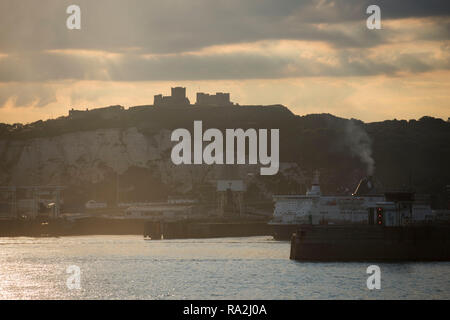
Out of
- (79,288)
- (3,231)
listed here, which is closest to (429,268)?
(79,288)

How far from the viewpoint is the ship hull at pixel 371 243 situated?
86812 millimetres

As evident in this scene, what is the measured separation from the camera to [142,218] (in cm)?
17388

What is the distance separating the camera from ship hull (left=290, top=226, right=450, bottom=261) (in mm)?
86812

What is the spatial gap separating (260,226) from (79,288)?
83.4m

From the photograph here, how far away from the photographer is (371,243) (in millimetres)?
86812
